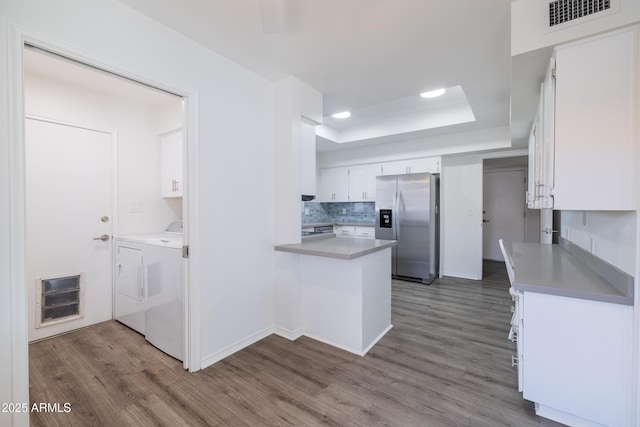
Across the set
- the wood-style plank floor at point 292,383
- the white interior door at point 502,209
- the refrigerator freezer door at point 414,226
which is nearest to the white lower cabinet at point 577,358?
the wood-style plank floor at point 292,383

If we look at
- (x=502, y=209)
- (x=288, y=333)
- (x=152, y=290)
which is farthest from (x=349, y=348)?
(x=502, y=209)

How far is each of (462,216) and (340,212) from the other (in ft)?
8.34

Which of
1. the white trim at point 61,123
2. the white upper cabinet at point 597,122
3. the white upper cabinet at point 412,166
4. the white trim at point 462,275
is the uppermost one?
the white trim at point 61,123

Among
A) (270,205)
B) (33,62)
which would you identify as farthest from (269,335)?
(33,62)

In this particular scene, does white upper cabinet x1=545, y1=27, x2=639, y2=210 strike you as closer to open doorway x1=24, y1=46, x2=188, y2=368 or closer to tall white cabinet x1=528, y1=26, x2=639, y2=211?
tall white cabinet x1=528, y1=26, x2=639, y2=211

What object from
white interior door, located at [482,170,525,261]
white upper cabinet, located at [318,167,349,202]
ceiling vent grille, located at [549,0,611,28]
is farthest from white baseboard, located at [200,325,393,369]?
white interior door, located at [482,170,525,261]

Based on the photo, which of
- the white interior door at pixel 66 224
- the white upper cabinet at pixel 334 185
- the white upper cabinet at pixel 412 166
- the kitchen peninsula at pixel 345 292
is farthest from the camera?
the white upper cabinet at pixel 334 185

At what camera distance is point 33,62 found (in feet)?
8.07

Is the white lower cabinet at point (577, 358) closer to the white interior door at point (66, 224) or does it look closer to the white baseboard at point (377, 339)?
the white baseboard at point (377, 339)

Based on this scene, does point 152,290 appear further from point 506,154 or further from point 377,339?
point 506,154

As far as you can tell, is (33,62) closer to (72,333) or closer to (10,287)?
(10,287)

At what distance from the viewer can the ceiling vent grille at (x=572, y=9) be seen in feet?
4.45

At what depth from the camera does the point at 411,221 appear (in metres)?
4.52

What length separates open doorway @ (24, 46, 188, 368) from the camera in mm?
2570
